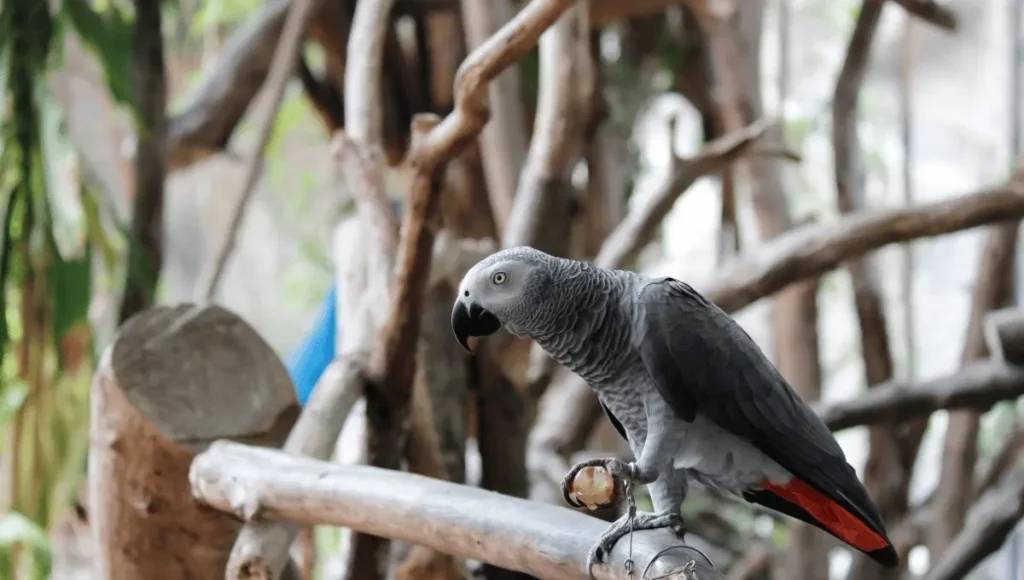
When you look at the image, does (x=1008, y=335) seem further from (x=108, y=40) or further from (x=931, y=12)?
(x=108, y=40)

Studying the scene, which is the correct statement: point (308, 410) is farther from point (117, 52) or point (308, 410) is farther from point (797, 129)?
point (797, 129)

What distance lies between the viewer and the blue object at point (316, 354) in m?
1.23

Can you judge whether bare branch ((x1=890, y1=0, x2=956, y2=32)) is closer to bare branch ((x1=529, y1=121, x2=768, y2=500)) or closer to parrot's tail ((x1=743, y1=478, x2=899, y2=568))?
bare branch ((x1=529, y1=121, x2=768, y2=500))

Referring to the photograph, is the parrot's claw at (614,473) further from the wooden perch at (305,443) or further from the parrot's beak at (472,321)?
the wooden perch at (305,443)

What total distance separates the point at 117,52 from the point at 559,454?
765 mm

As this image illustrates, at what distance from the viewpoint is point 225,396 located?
0.84 metres

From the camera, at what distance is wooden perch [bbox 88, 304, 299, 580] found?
79 centimetres

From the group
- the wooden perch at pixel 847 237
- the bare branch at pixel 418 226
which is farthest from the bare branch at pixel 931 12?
the bare branch at pixel 418 226

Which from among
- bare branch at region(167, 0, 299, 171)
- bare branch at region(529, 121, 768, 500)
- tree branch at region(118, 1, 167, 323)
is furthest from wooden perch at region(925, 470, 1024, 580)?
bare branch at region(167, 0, 299, 171)

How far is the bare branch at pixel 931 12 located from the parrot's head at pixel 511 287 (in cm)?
95

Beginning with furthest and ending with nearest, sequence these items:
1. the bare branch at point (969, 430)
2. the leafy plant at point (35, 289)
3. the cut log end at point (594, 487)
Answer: the bare branch at point (969, 430), the leafy plant at point (35, 289), the cut log end at point (594, 487)

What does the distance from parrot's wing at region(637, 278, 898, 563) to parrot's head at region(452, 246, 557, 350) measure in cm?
7

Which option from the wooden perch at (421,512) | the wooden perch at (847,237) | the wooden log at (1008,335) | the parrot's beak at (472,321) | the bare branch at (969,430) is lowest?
the bare branch at (969,430)

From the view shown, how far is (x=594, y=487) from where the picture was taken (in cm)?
52
